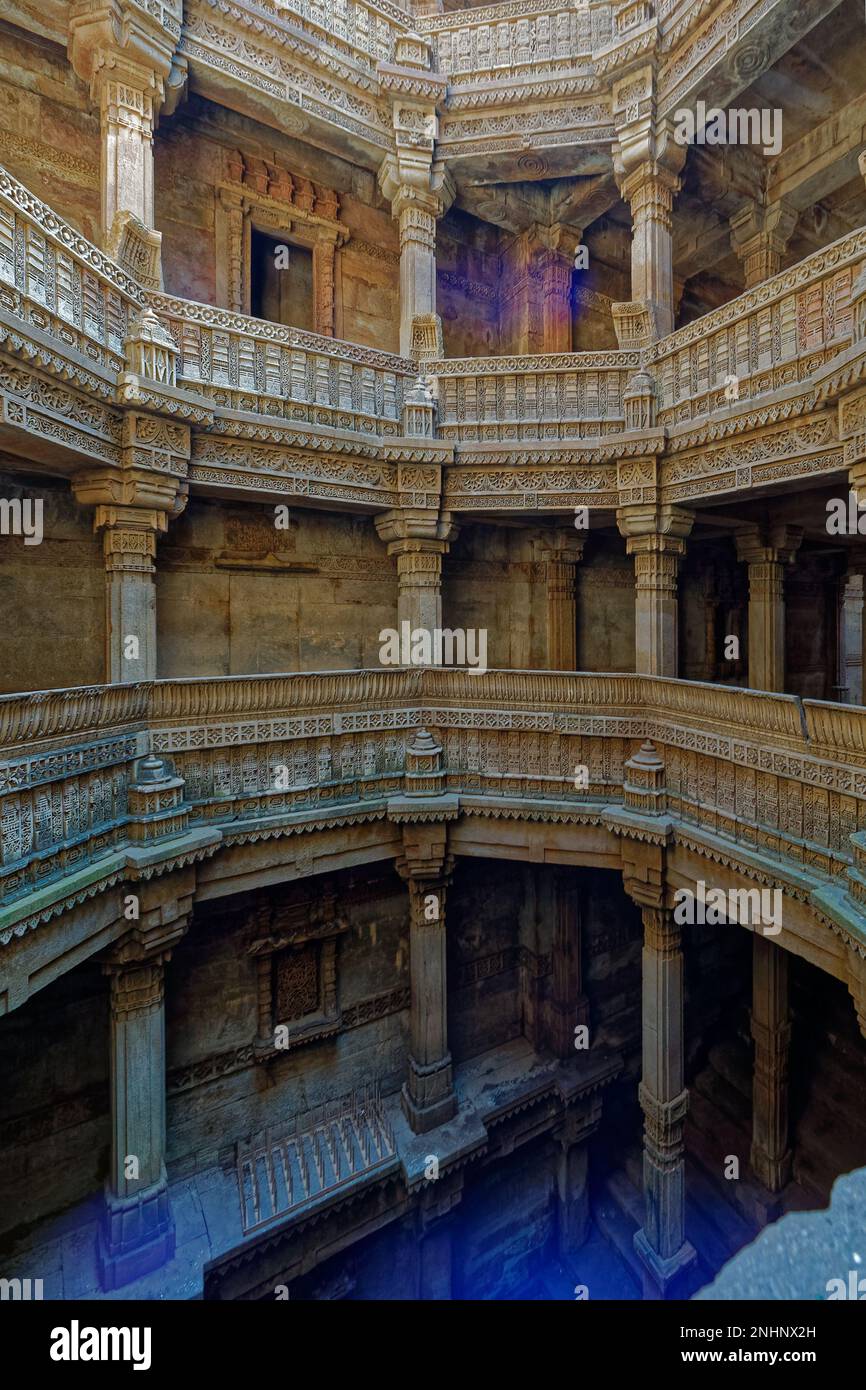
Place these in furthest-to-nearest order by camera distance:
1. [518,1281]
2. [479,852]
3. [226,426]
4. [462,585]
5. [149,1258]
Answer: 1. [462,585]
2. [518,1281]
3. [479,852]
4. [226,426]
5. [149,1258]

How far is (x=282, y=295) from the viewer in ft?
35.4

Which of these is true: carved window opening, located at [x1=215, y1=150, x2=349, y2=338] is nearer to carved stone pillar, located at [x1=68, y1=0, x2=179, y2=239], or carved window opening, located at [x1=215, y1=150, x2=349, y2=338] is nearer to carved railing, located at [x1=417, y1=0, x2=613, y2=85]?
carved stone pillar, located at [x1=68, y1=0, x2=179, y2=239]

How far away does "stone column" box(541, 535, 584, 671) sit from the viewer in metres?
11.4

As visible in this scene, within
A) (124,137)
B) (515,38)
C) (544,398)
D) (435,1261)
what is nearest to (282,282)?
(124,137)

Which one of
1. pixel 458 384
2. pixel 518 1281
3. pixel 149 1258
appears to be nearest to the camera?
pixel 149 1258

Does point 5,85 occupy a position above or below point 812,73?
below

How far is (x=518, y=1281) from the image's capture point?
10.2 metres

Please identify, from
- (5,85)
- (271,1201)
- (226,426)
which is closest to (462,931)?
(271,1201)

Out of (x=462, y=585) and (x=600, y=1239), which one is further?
(x=462, y=585)

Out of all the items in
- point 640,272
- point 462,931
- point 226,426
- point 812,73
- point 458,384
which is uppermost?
point 812,73

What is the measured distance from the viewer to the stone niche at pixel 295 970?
8859mm

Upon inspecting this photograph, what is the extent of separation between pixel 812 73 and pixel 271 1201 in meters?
15.8

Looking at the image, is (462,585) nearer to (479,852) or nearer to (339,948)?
(479,852)

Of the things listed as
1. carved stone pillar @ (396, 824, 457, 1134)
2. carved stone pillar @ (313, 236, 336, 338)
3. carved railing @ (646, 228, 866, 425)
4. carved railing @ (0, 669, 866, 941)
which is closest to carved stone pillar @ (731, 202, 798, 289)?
carved railing @ (646, 228, 866, 425)
